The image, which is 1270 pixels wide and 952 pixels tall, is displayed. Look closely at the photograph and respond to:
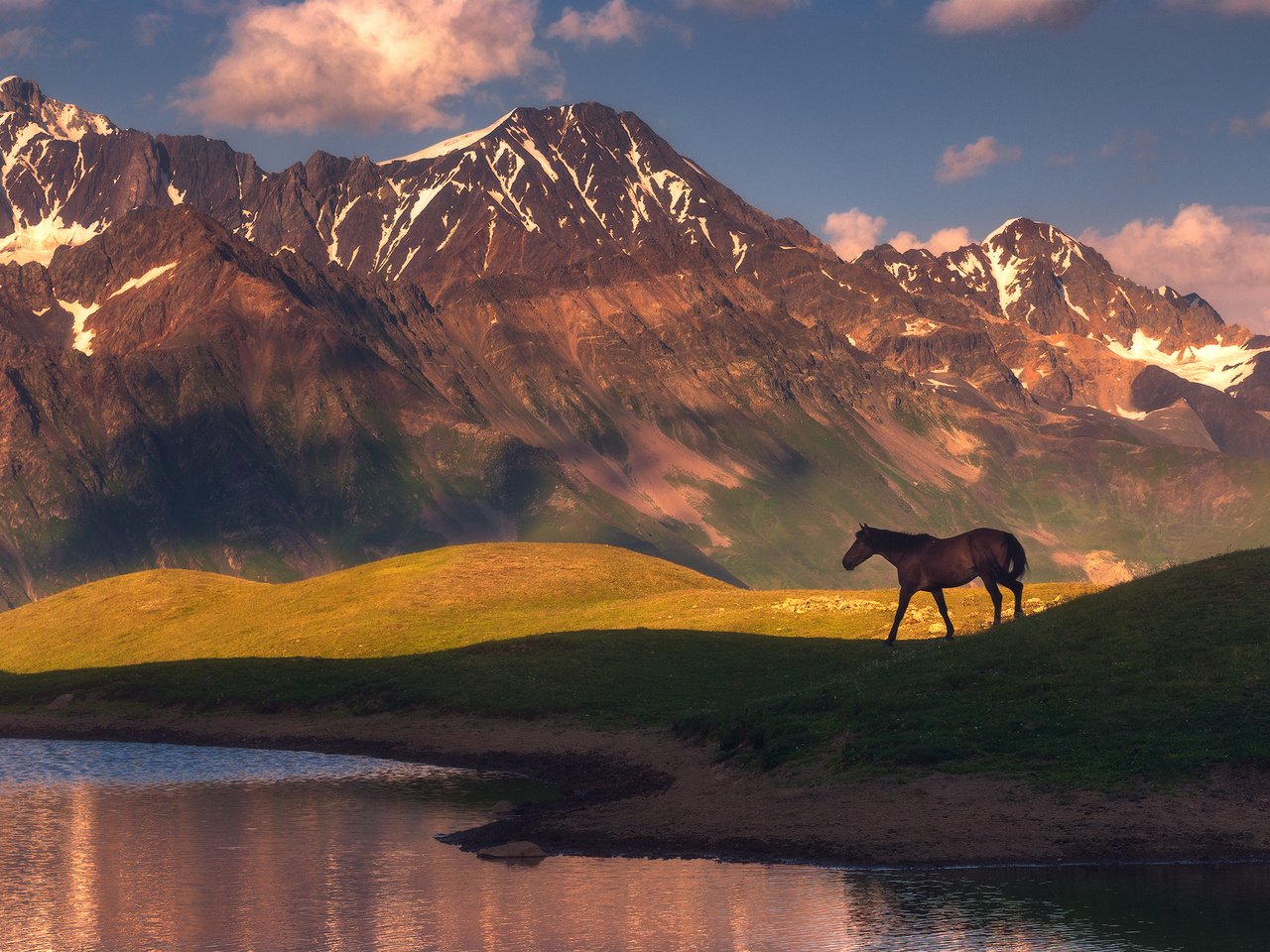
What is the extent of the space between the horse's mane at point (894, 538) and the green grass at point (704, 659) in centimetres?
523

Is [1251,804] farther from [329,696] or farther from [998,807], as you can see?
[329,696]

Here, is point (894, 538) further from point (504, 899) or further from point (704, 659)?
point (504, 899)

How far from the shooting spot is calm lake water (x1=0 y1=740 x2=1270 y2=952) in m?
37.8

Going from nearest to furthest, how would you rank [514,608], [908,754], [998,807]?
[998,807] < [908,754] < [514,608]

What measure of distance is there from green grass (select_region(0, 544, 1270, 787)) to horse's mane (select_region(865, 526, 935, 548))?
5233 mm

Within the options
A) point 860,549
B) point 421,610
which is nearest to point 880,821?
point 860,549

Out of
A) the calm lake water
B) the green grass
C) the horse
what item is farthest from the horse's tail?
A: the calm lake water

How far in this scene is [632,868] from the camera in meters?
46.5

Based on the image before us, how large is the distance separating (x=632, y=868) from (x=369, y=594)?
96237 mm

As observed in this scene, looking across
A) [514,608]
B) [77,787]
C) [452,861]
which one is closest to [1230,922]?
[452,861]

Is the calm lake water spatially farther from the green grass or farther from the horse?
the horse

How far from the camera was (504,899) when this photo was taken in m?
42.5

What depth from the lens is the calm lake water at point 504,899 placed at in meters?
37.8

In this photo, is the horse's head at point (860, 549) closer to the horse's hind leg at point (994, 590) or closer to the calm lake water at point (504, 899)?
the horse's hind leg at point (994, 590)
